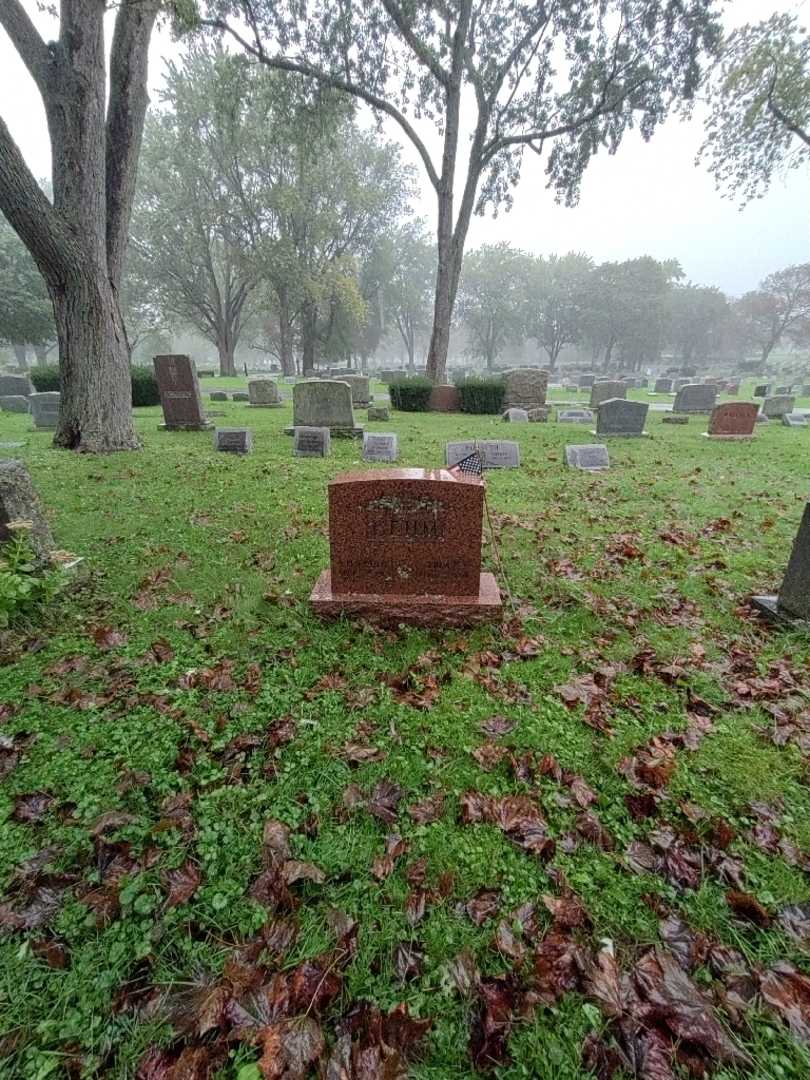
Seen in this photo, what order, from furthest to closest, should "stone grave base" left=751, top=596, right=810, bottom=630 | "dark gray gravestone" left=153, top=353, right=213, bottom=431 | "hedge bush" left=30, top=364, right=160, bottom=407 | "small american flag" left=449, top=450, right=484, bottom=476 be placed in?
"hedge bush" left=30, top=364, right=160, bottom=407 → "dark gray gravestone" left=153, top=353, right=213, bottom=431 → "small american flag" left=449, top=450, right=484, bottom=476 → "stone grave base" left=751, top=596, right=810, bottom=630

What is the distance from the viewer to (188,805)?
2129 millimetres

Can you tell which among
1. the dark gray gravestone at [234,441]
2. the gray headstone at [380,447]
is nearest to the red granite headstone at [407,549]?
the gray headstone at [380,447]

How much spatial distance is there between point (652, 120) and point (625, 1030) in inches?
861

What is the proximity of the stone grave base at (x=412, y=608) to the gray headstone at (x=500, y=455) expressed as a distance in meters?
5.21

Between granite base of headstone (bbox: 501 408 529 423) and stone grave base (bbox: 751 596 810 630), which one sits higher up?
granite base of headstone (bbox: 501 408 529 423)

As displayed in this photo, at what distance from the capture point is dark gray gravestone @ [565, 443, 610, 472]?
8.60 metres

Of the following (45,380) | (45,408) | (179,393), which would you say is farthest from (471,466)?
(45,380)

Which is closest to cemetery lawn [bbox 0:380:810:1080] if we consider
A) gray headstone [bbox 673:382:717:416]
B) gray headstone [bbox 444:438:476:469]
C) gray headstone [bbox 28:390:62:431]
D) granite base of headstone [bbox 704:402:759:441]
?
gray headstone [bbox 444:438:476:469]

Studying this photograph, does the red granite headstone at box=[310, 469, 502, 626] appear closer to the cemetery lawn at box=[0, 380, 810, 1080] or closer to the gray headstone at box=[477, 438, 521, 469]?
the cemetery lawn at box=[0, 380, 810, 1080]

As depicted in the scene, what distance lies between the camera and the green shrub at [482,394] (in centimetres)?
1730

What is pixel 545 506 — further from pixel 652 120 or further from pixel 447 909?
pixel 652 120

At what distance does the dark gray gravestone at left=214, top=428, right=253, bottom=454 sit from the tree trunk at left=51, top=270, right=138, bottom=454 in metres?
1.55

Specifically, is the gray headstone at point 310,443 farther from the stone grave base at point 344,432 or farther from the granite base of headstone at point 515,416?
the granite base of headstone at point 515,416

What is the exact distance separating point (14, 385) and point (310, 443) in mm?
15460
